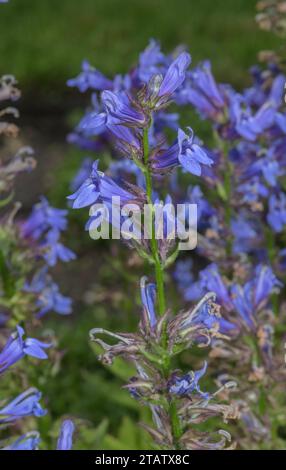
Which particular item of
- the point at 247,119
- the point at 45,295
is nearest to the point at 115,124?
the point at 247,119

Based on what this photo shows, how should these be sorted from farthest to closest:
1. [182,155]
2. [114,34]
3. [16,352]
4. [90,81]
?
[114,34]
[90,81]
[16,352]
[182,155]

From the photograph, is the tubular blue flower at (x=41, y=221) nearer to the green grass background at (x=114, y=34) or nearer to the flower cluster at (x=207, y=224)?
the flower cluster at (x=207, y=224)

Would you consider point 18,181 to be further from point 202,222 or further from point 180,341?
point 180,341

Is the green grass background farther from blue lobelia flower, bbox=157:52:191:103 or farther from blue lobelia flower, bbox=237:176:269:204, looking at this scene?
blue lobelia flower, bbox=157:52:191:103

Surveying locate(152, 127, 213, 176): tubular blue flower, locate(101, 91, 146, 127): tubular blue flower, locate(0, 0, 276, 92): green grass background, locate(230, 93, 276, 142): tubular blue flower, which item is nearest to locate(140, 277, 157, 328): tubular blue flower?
locate(152, 127, 213, 176): tubular blue flower

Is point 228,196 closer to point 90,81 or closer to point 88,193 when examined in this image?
point 90,81

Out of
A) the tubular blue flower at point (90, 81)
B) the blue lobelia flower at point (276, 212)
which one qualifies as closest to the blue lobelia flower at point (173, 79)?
the tubular blue flower at point (90, 81)

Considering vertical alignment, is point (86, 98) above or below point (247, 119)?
above
